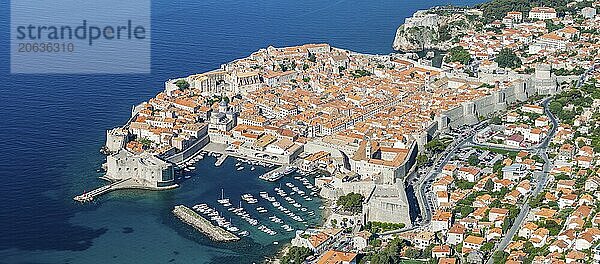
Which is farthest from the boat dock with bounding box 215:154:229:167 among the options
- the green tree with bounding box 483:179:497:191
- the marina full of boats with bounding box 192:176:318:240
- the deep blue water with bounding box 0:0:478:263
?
the green tree with bounding box 483:179:497:191

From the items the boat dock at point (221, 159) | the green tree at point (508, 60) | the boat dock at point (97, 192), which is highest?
the green tree at point (508, 60)

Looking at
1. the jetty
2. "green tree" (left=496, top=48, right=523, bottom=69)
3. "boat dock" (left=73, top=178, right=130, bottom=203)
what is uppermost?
"green tree" (left=496, top=48, right=523, bottom=69)

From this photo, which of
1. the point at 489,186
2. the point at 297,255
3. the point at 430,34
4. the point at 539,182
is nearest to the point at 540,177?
the point at 539,182

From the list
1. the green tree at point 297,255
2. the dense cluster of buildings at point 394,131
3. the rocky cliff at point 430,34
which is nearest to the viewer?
the green tree at point 297,255

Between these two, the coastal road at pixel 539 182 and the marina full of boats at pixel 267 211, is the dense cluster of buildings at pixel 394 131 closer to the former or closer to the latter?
the coastal road at pixel 539 182

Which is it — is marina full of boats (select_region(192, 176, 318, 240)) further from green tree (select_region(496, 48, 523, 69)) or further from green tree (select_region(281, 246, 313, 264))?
green tree (select_region(496, 48, 523, 69))

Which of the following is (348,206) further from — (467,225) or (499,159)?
(499,159)

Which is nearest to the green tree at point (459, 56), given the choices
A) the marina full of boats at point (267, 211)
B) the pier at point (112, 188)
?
the marina full of boats at point (267, 211)
